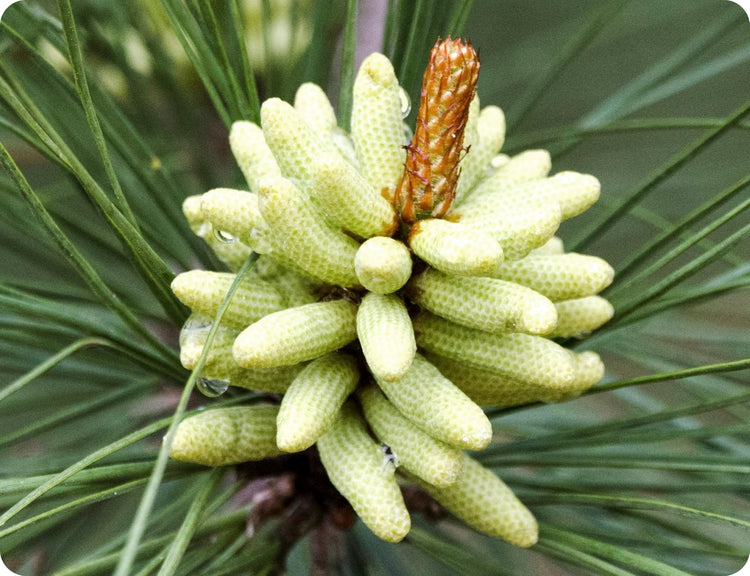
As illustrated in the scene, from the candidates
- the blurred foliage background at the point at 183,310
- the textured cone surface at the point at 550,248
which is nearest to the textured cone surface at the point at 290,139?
the blurred foliage background at the point at 183,310

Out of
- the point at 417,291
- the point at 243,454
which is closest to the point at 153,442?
the point at 243,454

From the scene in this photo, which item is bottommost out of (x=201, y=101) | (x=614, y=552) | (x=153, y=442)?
(x=614, y=552)

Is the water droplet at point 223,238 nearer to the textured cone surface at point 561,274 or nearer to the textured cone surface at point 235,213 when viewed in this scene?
the textured cone surface at point 235,213

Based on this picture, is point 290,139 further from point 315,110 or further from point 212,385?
point 212,385

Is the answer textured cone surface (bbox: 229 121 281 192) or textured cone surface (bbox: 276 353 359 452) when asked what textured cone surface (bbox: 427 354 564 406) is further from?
textured cone surface (bbox: 229 121 281 192)

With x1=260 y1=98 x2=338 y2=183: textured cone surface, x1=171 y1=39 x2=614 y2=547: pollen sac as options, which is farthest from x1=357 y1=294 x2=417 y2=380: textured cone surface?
x1=260 y1=98 x2=338 y2=183: textured cone surface

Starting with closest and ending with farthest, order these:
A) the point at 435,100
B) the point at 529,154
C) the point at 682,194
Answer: the point at 435,100
the point at 529,154
the point at 682,194

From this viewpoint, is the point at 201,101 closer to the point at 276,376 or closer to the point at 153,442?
the point at 153,442

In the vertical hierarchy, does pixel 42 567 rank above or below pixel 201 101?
below

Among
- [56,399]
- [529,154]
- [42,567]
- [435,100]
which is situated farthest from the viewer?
[56,399]
